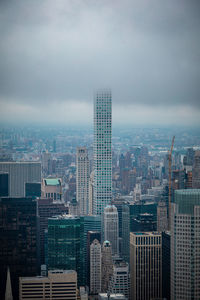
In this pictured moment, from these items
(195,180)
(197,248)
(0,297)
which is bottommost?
(0,297)

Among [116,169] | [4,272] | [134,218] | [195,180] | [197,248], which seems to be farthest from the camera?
[116,169]

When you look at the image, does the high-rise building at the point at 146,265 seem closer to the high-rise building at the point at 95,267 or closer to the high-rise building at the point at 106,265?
the high-rise building at the point at 106,265

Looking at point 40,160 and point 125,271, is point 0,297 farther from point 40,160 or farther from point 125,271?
point 40,160

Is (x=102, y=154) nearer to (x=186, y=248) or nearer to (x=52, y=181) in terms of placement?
(x=52, y=181)

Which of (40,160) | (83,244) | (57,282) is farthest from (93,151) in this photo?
(57,282)

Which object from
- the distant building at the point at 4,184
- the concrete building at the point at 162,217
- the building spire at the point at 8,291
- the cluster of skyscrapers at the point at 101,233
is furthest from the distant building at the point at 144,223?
the building spire at the point at 8,291

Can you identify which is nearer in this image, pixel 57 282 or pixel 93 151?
pixel 57 282

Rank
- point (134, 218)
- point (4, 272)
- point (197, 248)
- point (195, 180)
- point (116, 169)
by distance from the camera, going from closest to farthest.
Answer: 1. point (197, 248)
2. point (4, 272)
3. point (195, 180)
4. point (134, 218)
5. point (116, 169)
